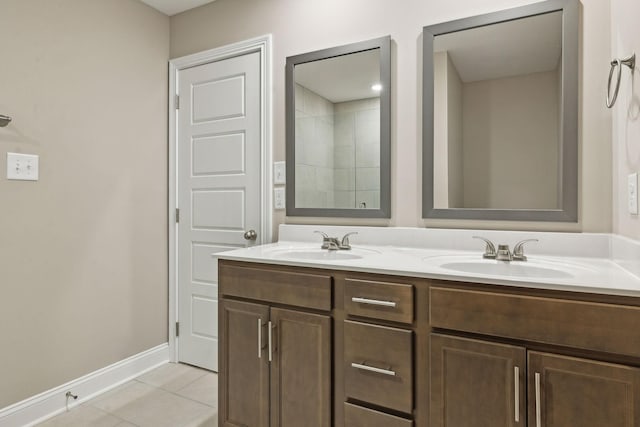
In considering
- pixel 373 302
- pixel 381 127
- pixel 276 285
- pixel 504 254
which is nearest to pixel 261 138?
pixel 381 127

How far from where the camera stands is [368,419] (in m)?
1.29

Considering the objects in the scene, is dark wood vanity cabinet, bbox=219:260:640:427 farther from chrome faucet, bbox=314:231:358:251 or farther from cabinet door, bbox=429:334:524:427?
chrome faucet, bbox=314:231:358:251

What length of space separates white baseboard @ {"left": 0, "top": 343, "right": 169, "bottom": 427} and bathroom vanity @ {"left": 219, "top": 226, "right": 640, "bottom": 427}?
97 centimetres

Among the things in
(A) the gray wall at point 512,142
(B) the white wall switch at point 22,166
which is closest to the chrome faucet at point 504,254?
(A) the gray wall at point 512,142

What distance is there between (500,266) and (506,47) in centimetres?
97

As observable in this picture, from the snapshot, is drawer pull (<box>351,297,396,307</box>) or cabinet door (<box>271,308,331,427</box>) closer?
drawer pull (<box>351,297,396,307</box>)

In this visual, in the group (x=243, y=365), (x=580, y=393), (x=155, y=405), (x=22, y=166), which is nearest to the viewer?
(x=580, y=393)

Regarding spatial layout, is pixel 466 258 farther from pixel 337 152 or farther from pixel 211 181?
pixel 211 181

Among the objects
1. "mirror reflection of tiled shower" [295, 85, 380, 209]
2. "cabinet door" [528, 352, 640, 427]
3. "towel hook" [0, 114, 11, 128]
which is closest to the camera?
"cabinet door" [528, 352, 640, 427]

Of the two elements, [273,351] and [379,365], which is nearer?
[379,365]

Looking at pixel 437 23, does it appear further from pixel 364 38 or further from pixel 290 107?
pixel 290 107

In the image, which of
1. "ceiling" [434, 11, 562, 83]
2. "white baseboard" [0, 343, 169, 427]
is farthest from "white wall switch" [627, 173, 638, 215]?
"white baseboard" [0, 343, 169, 427]

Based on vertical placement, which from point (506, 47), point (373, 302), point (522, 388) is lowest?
point (522, 388)

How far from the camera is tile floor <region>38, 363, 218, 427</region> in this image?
Result: 71.5 inches
